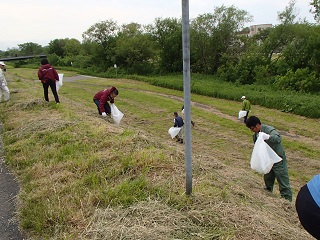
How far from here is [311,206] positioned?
163cm

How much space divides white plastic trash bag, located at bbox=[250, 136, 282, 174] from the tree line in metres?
17.1

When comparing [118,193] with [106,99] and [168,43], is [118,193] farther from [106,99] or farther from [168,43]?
[168,43]

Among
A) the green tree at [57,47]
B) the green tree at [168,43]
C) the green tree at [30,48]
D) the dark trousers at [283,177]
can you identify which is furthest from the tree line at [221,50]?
the green tree at [30,48]

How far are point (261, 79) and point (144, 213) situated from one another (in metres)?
23.6

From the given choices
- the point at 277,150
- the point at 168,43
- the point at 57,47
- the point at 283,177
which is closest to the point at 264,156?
the point at 277,150

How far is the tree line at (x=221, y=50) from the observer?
2175 cm

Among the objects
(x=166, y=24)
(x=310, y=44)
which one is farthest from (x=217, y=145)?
(x=166, y=24)

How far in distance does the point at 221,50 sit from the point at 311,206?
3345 centimetres

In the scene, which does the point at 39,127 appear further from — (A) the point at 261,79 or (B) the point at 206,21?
(B) the point at 206,21

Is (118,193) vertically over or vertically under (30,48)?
under

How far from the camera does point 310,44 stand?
21016 mm

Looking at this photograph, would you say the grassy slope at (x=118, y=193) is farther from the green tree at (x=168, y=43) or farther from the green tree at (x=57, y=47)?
the green tree at (x=57, y=47)

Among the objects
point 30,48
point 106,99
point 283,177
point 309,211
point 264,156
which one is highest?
point 30,48

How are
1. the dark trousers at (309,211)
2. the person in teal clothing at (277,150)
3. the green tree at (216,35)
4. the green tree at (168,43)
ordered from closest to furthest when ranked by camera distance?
the dark trousers at (309,211)
the person in teal clothing at (277,150)
the green tree at (216,35)
the green tree at (168,43)
